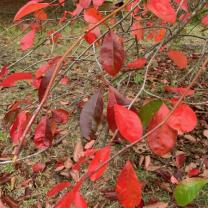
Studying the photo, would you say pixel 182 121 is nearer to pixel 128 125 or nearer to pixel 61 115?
pixel 128 125

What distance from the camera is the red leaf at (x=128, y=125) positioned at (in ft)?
1.96

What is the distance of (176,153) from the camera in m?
1.70

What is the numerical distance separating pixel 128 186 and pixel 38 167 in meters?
1.13

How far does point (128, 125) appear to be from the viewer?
606 millimetres

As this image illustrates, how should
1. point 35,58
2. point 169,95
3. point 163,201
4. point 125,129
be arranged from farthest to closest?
point 35,58
point 169,95
point 163,201
point 125,129

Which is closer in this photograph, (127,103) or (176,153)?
(127,103)

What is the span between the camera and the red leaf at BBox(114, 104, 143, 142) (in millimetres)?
598

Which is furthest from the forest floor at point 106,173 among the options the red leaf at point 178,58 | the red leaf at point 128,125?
the red leaf at point 128,125

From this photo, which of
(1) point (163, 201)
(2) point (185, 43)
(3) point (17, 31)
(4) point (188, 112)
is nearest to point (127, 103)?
(4) point (188, 112)

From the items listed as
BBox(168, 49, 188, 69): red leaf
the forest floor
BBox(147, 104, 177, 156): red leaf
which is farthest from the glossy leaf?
BBox(168, 49, 188, 69): red leaf

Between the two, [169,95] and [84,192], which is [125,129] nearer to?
[84,192]

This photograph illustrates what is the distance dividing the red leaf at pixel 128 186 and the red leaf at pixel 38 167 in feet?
3.60

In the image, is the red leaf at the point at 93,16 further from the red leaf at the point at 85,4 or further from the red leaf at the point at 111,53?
the red leaf at the point at 85,4

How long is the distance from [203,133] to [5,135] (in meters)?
1.01
